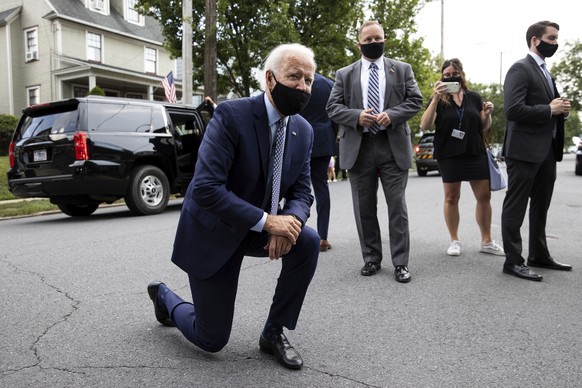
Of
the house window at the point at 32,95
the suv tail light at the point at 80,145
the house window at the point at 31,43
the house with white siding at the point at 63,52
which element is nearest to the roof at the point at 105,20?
the house with white siding at the point at 63,52

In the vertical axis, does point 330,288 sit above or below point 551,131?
below

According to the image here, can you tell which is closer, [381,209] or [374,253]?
[374,253]

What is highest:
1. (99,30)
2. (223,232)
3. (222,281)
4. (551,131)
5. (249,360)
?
(99,30)

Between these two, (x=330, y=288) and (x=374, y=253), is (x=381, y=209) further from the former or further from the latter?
(x=330, y=288)

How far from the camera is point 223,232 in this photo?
248 cm

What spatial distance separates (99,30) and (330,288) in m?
28.1

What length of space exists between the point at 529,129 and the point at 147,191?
5.98m

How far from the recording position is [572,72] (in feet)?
129

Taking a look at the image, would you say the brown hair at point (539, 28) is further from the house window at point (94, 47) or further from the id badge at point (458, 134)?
the house window at point (94, 47)

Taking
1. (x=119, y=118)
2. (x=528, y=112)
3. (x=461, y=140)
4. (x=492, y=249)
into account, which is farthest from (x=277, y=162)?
(x=119, y=118)

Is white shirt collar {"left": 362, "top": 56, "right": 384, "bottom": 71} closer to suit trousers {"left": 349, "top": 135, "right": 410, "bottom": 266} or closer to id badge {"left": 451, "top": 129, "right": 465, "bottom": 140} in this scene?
suit trousers {"left": 349, "top": 135, "right": 410, "bottom": 266}

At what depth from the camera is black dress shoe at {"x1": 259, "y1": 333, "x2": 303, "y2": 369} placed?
2.60 m

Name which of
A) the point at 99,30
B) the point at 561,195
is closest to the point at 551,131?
the point at 561,195

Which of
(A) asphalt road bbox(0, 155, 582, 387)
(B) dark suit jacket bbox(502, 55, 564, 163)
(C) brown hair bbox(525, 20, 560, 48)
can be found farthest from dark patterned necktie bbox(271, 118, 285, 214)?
(C) brown hair bbox(525, 20, 560, 48)
